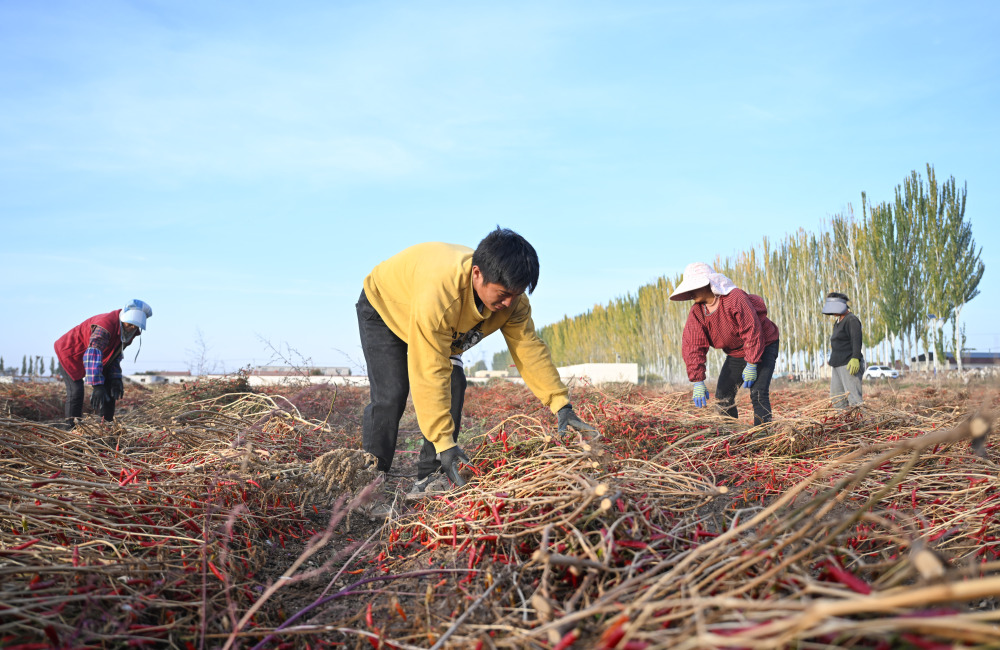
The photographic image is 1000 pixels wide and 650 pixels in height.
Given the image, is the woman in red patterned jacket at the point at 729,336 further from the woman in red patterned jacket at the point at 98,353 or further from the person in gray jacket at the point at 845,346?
the woman in red patterned jacket at the point at 98,353

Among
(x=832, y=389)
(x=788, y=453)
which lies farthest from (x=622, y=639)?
(x=832, y=389)

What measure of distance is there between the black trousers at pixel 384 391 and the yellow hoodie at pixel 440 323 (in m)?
0.15

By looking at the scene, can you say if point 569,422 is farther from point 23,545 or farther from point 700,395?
point 700,395

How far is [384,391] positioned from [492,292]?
1066mm

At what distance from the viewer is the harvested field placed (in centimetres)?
110

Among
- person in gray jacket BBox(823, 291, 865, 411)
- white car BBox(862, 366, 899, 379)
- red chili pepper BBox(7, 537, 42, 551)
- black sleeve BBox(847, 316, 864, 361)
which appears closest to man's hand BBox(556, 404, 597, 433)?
red chili pepper BBox(7, 537, 42, 551)

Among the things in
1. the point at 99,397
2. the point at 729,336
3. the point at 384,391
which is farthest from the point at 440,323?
the point at 99,397

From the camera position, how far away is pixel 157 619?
1658 mm

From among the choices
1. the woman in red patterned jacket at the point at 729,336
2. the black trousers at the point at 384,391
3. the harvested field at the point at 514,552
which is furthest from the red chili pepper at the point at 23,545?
the woman in red patterned jacket at the point at 729,336

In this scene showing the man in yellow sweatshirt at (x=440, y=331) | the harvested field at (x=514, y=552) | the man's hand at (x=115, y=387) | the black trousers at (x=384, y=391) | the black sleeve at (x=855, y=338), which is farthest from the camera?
the black sleeve at (x=855, y=338)

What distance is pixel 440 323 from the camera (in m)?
2.82

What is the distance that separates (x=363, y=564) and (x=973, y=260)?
20426 millimetres

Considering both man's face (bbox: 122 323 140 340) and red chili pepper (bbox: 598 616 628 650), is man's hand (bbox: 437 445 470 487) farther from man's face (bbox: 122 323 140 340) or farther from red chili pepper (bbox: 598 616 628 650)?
man's face (bbox: 122 323 140 340)

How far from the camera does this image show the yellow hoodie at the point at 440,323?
9.14 ft
